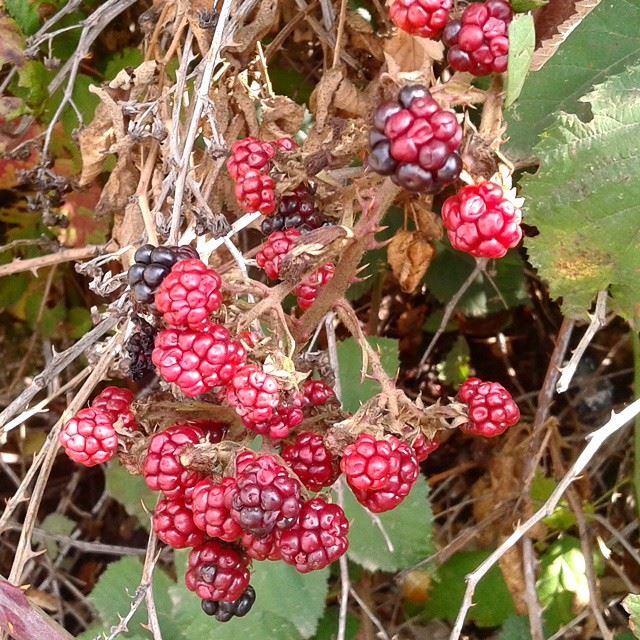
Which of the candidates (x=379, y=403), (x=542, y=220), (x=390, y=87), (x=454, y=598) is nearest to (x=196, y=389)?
(x=379, y=403)

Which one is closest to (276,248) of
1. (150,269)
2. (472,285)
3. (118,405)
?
(150,269)

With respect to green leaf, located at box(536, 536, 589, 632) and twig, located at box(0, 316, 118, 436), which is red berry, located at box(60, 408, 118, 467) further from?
green leaf, located at box(536, 536, 589, 632)

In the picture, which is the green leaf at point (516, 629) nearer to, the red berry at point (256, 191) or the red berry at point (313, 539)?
the red berry at point (313, 539)

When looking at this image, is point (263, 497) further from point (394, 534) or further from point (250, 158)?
point (394, 534)

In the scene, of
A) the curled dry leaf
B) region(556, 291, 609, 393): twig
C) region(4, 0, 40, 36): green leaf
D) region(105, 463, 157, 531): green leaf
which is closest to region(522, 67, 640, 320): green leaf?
region(556, 291, 609, 393): twig

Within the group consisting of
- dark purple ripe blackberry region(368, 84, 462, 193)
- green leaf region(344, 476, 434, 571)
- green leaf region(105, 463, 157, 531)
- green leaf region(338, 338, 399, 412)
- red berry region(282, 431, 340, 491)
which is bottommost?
green leaf region(105, 463, 157, 531)

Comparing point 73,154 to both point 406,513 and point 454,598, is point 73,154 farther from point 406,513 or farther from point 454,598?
point 454,598

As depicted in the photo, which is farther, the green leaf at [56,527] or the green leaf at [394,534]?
the green leaf at [56,527]

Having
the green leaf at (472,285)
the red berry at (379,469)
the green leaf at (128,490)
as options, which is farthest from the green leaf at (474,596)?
the red berry at (379,469)
